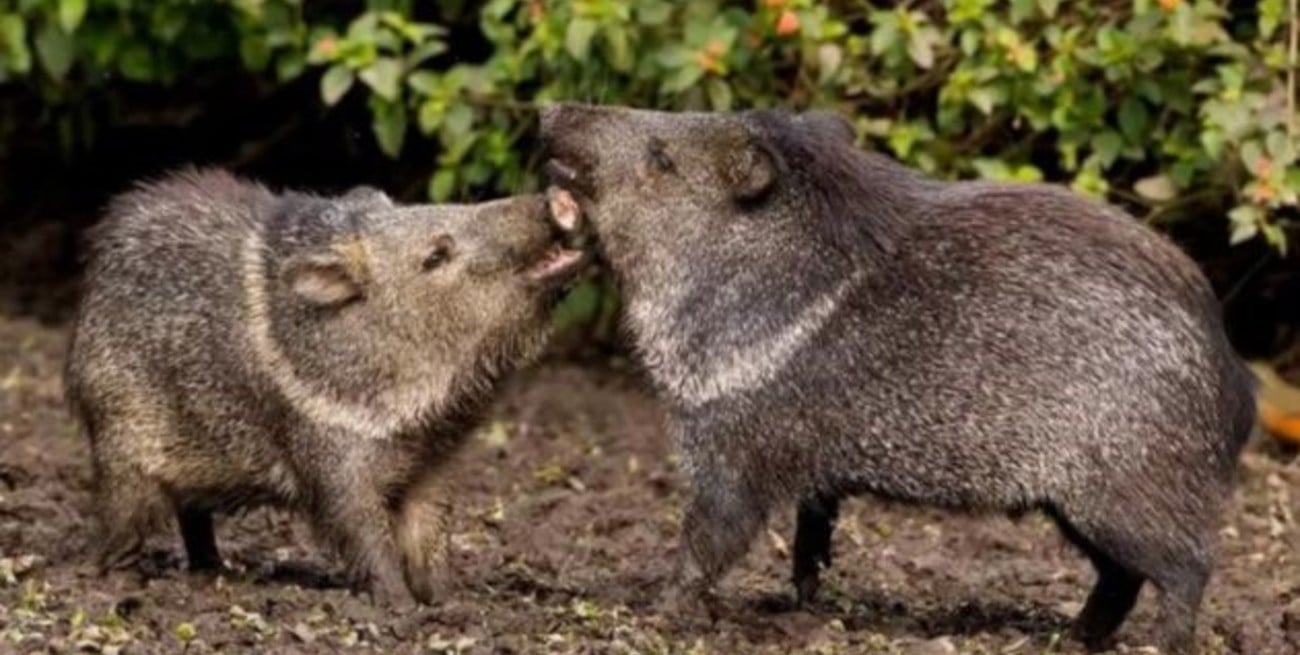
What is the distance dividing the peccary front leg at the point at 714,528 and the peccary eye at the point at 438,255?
2.61 ft

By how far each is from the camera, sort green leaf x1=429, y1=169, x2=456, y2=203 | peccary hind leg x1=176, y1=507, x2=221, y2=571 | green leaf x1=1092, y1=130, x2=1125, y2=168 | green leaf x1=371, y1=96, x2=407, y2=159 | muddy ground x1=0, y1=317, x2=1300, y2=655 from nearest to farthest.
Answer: muddy ground x1=0, y1=317, x2=1300, y2=655 < peccary hind leg x1=176, y1=507, x2=221, y2=571 < green leaf x1=1092, y1=130, x2=1125, y2=168 < green leaf x1=429, y1=169, x2=456, y2=203 < green leaf x1=371, y1=96, x2=407, y2=159

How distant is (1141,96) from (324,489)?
3238 millimetres

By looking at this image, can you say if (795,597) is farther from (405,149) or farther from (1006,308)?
(405,149)

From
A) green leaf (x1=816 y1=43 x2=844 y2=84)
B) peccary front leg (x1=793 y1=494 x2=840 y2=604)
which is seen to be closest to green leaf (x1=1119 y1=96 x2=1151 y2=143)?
green leaf (x1=816 y1=43 x2=844 y2=84)

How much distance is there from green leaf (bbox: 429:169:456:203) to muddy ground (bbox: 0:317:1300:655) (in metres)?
0.73

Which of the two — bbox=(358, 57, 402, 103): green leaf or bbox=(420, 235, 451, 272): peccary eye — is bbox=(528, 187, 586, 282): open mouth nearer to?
bbox=(420, 235, 451, 272): peccary eye

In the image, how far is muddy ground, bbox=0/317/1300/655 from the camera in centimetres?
Answer: 691

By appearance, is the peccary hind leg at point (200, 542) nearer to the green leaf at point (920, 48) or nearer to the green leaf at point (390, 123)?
the green leaf at point (390, 123)

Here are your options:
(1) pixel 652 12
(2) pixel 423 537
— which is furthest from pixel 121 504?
(1) pixel 652 12

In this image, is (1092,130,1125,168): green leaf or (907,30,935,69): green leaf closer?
(907,30,935,69): green leaf

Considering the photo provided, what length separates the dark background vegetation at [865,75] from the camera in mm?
9203

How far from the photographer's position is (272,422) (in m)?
7.39

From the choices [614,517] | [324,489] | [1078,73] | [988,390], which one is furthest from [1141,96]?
[324,489]

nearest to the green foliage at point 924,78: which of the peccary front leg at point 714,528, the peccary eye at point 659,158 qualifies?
the peccary eye at point 659,158
